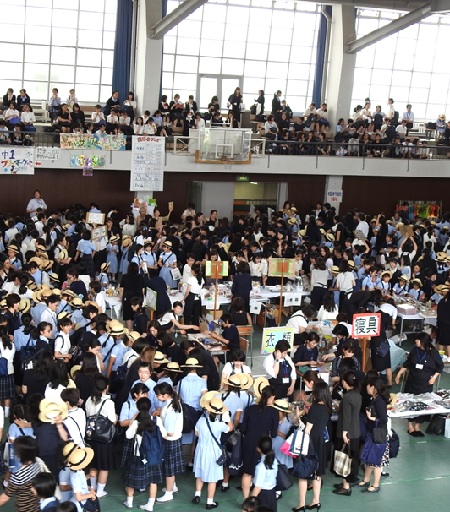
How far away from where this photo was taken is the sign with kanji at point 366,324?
39.5 feet

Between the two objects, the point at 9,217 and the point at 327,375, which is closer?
the point at 327,375

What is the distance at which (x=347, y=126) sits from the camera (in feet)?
88.0

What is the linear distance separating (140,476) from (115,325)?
227 cm

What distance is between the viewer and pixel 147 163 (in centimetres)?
2245

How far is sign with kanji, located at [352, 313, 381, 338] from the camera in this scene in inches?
474

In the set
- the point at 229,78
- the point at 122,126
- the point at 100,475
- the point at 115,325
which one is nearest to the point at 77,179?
the point at 122,126

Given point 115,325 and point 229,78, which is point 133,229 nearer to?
point 115,325

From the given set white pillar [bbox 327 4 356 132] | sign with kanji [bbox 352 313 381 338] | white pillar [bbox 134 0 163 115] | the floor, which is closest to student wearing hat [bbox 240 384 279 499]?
the floor

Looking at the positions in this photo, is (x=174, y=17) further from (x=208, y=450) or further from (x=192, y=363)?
(x=208, y=450)

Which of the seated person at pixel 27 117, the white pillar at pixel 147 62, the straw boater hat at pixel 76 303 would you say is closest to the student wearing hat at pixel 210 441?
the straw boater hat at pixel 76 303

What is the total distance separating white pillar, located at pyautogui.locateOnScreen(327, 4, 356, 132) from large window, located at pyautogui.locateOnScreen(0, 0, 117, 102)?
743 cm

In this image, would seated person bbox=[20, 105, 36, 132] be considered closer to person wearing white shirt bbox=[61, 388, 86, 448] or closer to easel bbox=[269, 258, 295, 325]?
easel bbox=[269, 258, 295, 325]

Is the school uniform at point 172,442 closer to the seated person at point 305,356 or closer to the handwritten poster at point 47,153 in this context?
the seated person at point 305,356

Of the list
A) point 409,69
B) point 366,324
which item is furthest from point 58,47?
point 366,324
